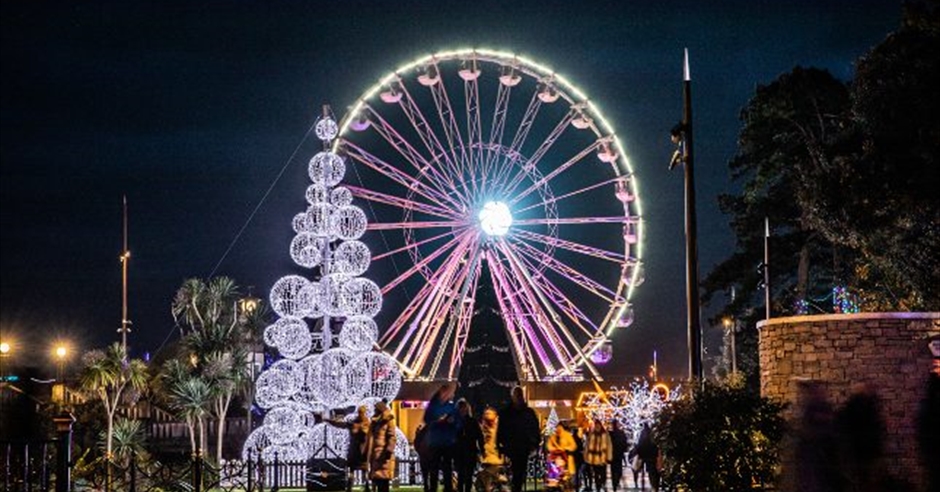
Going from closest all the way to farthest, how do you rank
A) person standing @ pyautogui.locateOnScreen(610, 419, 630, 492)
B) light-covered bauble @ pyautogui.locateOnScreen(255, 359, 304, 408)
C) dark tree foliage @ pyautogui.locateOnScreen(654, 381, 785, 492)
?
dark tree foliage @ pyautogui.locateOnScreen(654, 381, 785, 492), person standing @ pyautogui.locateOnScreen(610, 419, 630, 492), light-covered bauble @ pyautogui.locateOnScreen(255, 359, 304, 408)

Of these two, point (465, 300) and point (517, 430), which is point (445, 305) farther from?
point (517, 430)

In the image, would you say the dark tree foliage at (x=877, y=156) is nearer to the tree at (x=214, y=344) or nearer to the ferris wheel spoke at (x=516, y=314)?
the ferris wheel spoke at (x=516, y=314)

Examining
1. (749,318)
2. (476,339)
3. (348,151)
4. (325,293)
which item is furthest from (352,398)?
(749,318)

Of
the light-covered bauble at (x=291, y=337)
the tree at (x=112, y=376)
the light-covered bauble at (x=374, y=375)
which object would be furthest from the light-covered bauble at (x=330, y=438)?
the tree at (x=112, y=376)

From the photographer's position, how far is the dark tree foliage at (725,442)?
19.2 meters

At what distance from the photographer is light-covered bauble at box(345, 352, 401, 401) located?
31422mm

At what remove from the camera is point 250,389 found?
163 feet

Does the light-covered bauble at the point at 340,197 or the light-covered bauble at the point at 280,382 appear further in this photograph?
the light-covered bauble at the point at 340,197

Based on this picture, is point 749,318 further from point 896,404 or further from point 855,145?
point 896,404

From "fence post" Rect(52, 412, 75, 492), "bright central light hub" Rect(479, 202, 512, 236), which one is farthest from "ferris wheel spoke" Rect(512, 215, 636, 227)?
"fence post" Rect(52, 412, 75, 492)

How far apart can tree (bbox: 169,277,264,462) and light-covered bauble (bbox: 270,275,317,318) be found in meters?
11.9

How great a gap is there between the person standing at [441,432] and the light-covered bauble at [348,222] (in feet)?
38.7

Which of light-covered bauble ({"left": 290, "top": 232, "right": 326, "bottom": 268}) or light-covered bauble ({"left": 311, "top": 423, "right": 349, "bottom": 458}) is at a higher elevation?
light-covered bauble ({"left": 290, "top": 232, "right": 326, "bottom": 268})

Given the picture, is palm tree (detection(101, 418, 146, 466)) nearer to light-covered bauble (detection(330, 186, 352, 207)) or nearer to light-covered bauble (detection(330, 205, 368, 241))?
light-covered bauble (detection(330, 205, 368, 241))
